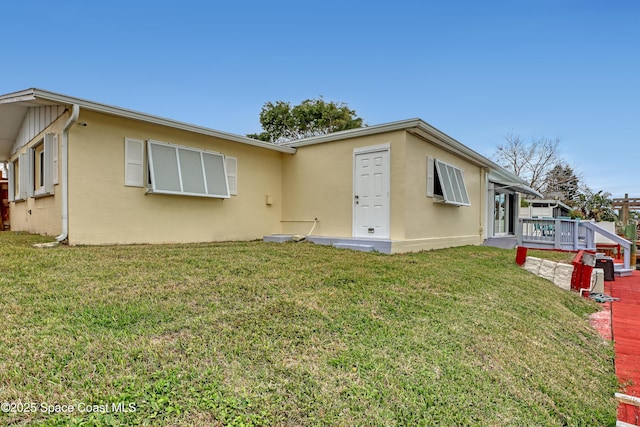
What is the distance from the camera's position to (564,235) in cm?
898

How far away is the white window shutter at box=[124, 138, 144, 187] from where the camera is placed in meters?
6.40

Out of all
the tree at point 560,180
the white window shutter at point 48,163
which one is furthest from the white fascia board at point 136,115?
the tree at point 560,180

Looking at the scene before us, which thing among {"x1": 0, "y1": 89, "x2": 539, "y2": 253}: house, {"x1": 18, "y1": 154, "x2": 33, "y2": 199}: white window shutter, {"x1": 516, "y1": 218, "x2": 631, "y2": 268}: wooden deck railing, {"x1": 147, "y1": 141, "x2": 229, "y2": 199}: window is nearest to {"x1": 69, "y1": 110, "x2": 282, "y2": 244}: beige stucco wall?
{"x1": 0, "y1": 89, "x2": 539, "y2": 253}: house

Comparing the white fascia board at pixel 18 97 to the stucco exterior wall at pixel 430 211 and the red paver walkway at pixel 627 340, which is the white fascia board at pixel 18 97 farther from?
the red paver walkway at pixel 627 340

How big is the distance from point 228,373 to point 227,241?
609cm

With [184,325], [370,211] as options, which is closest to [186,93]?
[370,211]

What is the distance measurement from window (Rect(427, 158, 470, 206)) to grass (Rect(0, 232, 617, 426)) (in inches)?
164

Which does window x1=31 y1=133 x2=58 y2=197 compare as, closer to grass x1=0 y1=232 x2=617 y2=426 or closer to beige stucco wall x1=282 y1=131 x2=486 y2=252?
grass x1=0 y1=232 x2=617 y2=426

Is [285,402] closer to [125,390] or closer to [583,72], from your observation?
[125,390]

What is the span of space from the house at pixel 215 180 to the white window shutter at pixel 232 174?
1.0 inches

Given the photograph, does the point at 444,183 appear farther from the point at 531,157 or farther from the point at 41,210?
the point at 531,157

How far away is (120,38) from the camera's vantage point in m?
9.51

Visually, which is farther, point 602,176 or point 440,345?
point 602,176

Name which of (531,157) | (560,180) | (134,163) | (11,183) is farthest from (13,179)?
(560,180)
